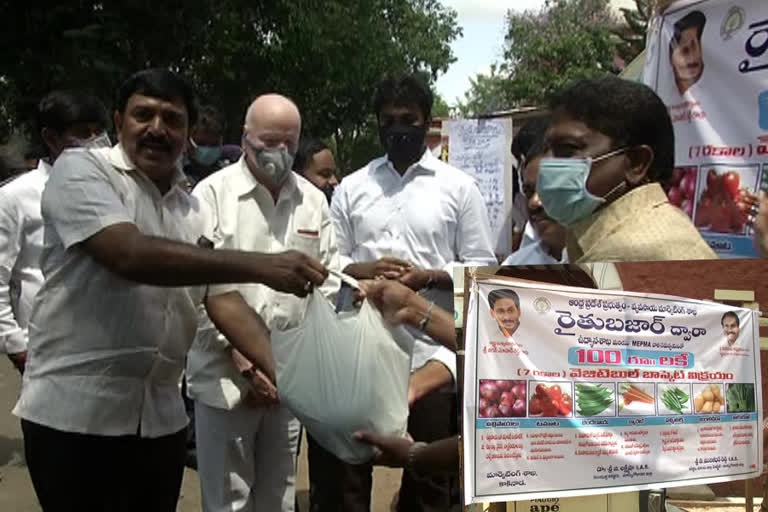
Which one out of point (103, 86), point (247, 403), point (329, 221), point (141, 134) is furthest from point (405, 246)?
point (103, 86)

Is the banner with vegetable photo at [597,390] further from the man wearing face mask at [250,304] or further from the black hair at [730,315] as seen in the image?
the man wearing face mask at [250,304]

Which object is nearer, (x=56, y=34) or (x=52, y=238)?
(x=52, y=238)

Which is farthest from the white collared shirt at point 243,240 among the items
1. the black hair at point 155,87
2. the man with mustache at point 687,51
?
A: the man with mustache at point 687,51

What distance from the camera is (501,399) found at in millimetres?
1617

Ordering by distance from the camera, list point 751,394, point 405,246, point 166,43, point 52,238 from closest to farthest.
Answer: point 751,394 < point 52,238 < point 405,246 < point 166,43

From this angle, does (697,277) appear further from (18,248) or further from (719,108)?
(18,248)

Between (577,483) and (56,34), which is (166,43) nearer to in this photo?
(56,34)

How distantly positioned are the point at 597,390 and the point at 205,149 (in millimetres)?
4165

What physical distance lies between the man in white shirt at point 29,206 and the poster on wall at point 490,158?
10.7ft

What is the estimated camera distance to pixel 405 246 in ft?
11.5

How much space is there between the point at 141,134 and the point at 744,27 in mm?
2399

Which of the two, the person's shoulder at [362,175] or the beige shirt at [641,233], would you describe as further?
the person's shoulder at [362,175]

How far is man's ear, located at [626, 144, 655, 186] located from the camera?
1900mm

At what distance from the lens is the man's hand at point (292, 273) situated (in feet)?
6.83
